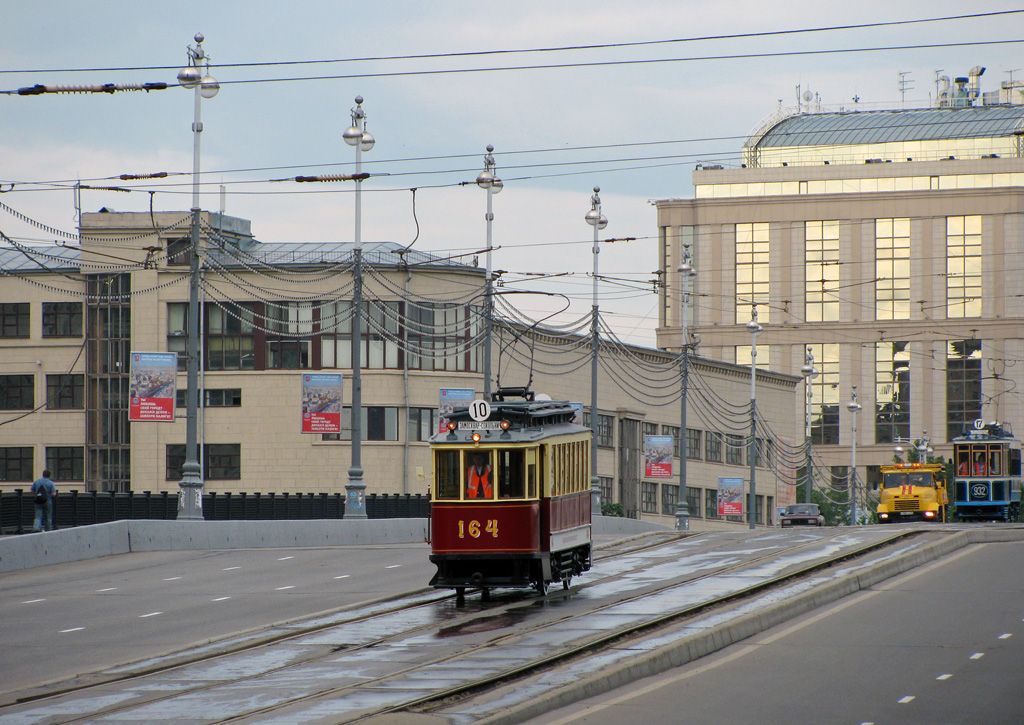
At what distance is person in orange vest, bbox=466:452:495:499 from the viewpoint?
2130cm

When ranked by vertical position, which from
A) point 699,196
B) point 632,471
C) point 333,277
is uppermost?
point 699,196

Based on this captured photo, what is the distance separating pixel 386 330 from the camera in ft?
205

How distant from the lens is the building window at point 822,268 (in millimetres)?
123062

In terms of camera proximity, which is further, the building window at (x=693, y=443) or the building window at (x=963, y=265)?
the building window at (x=963, y=265)

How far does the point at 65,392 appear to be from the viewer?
6488 centimetres

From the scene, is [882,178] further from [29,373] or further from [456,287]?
[29,373]

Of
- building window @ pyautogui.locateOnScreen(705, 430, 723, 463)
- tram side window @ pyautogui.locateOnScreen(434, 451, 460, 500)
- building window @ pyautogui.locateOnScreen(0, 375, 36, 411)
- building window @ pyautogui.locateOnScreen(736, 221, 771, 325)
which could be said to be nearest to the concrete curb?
tram side window @ pyautogui.locateOnScreen(434, 451, 460, 500)

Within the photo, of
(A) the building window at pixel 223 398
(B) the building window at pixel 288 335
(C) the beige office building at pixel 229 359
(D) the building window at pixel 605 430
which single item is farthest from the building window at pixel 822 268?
(A) the building window at pixel 223 398

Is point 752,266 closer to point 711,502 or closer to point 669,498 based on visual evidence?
point 711,502

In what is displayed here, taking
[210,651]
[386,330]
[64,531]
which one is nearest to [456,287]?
[386,330]

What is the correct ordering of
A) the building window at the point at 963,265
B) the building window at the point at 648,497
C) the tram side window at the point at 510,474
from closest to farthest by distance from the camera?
the tram side window at the point at 510,474
the building window at the point at 648,497
the building window at the point at 963,265

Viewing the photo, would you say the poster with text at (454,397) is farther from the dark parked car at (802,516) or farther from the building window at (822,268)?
the building window at (822,268)

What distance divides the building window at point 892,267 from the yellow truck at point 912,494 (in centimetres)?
6710

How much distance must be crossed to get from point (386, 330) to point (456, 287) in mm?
4226
